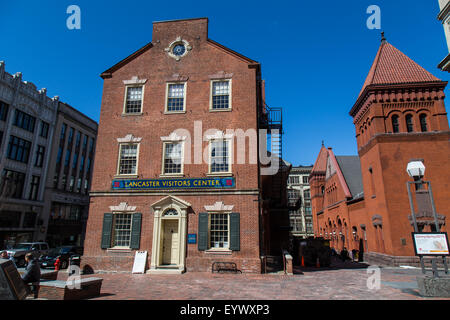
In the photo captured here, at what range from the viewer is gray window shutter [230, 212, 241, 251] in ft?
51.4

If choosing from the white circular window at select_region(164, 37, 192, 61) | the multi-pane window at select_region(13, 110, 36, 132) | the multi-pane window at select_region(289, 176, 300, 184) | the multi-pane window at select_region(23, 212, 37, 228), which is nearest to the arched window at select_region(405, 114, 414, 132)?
the white circular window at select_region(164, 37, 192, 61)

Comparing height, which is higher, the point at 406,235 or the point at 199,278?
the point at 406,235

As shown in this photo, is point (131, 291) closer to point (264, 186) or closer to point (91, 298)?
point (91, 298)

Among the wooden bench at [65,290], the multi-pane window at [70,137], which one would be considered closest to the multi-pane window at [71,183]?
the multi-pane window at [70,137]

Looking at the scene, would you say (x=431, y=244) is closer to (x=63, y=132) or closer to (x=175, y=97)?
(x=175, y=97)

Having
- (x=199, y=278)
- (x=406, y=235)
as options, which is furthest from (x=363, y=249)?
(x=199, y=278)

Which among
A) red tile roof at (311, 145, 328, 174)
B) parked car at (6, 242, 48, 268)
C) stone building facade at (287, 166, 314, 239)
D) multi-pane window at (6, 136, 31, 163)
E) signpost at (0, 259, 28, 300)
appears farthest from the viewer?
stone building facade at (287, 166, 314, 239)

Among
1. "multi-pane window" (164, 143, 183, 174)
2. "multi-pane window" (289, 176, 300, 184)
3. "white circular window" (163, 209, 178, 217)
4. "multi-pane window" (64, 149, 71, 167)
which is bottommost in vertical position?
"white circular window" (163, 209, 178, 217)

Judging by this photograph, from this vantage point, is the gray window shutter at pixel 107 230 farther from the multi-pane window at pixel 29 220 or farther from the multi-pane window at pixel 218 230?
the multi-pane window at pixel 29 220

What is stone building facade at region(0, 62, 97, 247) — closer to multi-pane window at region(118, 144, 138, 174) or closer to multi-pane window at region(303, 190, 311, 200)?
multi-pane window at region(118, 144, 138, 174)

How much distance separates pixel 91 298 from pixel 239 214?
28.3 feet

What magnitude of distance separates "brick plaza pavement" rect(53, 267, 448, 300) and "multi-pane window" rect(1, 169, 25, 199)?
23.5 meters
